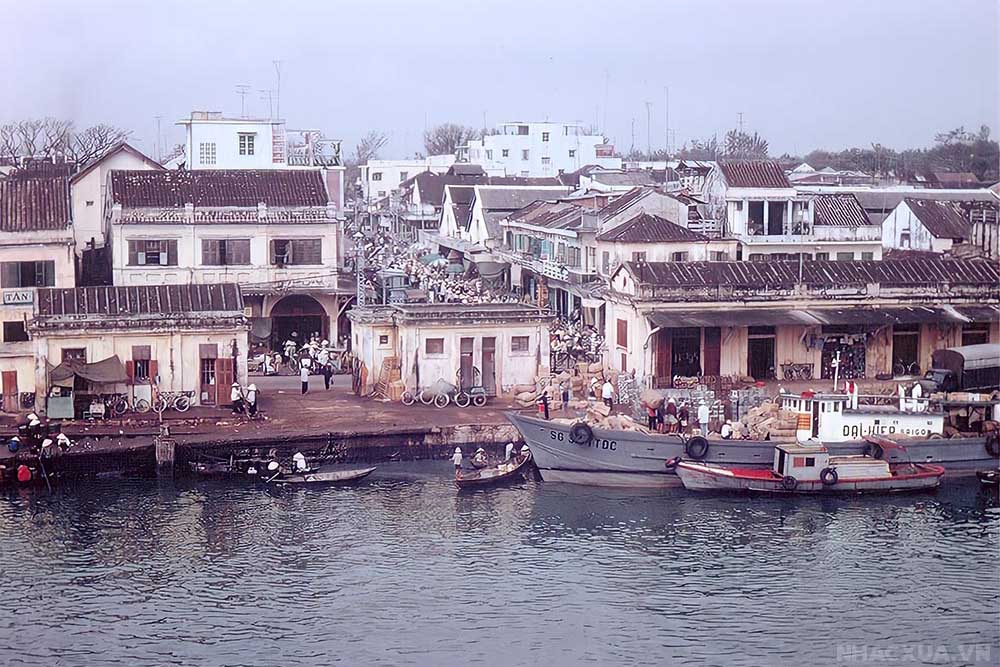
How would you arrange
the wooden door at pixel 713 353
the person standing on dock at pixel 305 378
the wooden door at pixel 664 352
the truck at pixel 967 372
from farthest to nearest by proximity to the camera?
A: the person standing on dock at pixel 305 378 → the wooden door at pixel 713 353 → the wooden door at pixel 664 352 → the truck at pixel 967 372

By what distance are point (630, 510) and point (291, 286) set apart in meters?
18.9

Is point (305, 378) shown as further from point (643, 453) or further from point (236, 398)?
point (643, 453)

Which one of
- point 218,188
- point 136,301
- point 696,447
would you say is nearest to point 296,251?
point 218,188

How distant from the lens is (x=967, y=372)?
36.4m

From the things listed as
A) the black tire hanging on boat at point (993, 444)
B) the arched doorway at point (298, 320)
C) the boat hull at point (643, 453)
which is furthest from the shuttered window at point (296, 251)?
the black tire hanging on boat at point (993, 444)

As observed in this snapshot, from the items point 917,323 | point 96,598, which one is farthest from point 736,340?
point 96,598

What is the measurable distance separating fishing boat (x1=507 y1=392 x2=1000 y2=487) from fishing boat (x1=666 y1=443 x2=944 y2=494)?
0.51 meters

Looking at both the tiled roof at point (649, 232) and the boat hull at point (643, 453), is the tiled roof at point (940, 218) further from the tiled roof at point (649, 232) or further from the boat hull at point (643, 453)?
the boat hull at point (643, 453)

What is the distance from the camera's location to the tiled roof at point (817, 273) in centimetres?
4003

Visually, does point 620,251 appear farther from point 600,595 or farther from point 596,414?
point 600,595

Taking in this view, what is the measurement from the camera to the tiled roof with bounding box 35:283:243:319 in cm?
3662

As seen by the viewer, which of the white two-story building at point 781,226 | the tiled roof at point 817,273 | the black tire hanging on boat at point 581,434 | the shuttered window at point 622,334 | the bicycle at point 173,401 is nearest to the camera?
the black tire hanging on boat at point 581,434

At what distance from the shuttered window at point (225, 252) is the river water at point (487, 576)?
14.8 meters

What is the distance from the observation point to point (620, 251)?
4650 cm
